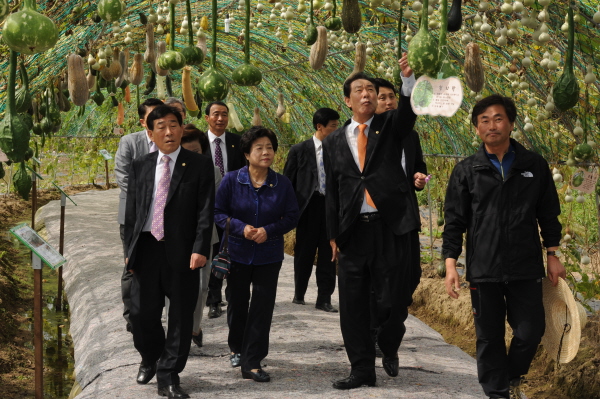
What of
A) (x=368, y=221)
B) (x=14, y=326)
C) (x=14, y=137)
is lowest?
(x=14, y=326)

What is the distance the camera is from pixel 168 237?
12.6ft

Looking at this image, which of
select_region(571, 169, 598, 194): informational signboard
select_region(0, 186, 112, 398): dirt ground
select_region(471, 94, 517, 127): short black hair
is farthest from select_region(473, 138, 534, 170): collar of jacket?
select_region(0, 186, 112, 398): dirt ground

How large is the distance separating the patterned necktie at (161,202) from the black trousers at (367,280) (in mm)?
927

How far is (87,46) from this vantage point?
7082 mm

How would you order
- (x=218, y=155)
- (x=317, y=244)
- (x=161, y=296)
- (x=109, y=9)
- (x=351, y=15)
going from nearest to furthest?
(x=109, y=9) < (x=351, y=15) < (x=161, y=296) < (x=218, y=155) < (x=317, y=244)

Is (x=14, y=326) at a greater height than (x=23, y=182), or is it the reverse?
(x=23, y=182)

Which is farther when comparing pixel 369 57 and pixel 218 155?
pixel 369 57

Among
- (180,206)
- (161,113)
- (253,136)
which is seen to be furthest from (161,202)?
(253,136)

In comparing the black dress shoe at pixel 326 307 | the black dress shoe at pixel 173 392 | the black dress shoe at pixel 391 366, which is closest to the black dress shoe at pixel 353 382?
the black dress shoe at pixel 391 366

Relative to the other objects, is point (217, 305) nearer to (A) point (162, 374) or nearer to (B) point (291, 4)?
(A) point (162, 374)

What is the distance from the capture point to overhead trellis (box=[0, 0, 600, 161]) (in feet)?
14.8

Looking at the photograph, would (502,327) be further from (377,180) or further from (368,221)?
(377,180)

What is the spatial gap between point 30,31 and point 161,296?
288 centimetres

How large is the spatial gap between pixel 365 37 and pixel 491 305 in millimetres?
4164
